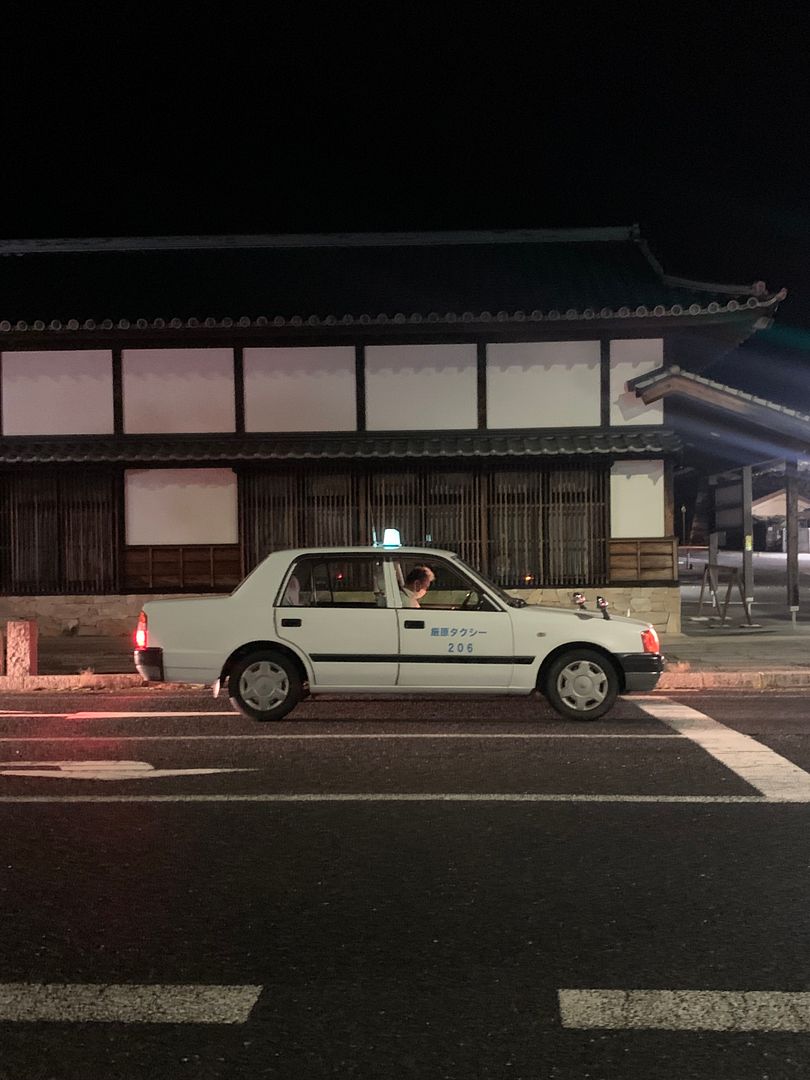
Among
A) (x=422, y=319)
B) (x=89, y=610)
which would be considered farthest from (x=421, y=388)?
(x=89, y=610)

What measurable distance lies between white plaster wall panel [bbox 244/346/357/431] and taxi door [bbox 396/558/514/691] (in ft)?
25.3

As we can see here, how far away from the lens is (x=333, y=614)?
8648mm

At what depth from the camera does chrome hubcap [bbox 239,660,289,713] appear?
28.4ft

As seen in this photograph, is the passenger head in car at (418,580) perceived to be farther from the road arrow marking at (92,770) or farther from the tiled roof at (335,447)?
the tiled roof at (335,447)

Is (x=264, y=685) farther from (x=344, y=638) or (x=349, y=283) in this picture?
(x=349, y=283)

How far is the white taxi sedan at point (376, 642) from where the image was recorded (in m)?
8.48

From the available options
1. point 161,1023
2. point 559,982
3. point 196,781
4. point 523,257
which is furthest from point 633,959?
point 523,257

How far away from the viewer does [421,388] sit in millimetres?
15812

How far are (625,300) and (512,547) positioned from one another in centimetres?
449

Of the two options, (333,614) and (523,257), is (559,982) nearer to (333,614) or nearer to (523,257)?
(333,614)

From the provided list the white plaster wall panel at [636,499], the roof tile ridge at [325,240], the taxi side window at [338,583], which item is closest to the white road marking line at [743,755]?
the taxi side window at [338,583]

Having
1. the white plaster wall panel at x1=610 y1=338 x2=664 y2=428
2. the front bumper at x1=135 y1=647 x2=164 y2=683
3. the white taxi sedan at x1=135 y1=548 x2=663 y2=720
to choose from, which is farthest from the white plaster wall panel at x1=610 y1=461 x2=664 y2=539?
the front bumper at x1=135 y1=647 x2=164 y2=683

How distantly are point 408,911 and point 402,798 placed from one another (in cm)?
185

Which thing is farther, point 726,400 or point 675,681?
point 726,400
